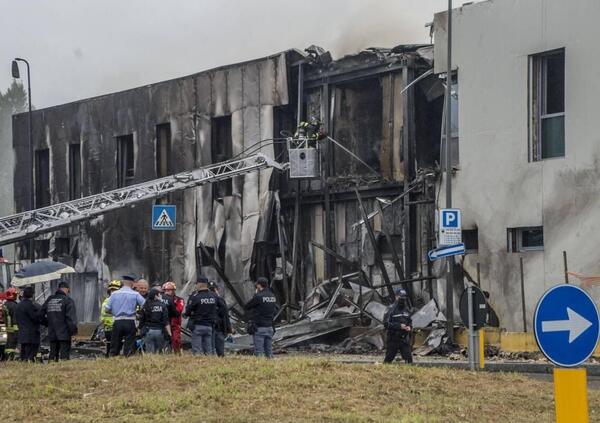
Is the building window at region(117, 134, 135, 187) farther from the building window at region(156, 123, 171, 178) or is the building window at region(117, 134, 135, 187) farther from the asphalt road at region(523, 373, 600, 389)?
the asphalt road at region(523, 373, 600, 389)

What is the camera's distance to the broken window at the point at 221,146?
32.8m

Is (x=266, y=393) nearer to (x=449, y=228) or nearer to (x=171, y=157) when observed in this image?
(x=449, y=228)

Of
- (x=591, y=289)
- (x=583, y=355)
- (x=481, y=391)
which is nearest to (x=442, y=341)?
(x=591, y=289)

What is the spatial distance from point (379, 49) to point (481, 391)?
1730 centimetres

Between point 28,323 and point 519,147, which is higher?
point 519,147

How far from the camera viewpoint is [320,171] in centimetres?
2984

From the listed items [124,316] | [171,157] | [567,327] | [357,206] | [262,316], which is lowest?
[262,316]

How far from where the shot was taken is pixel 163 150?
34906 mm

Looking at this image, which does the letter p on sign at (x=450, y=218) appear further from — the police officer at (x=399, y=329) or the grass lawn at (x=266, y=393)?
the grass lawn at (x=266, y=393)

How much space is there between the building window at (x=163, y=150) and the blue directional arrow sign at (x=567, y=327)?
28027 mm

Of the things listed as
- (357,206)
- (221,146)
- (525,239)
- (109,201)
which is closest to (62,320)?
(525,239)

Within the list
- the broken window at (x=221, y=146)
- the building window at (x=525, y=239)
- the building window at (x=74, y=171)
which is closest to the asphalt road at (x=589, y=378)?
the building window at (x=525, y=239)

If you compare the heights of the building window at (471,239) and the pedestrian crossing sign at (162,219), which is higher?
the pedestrian crossing sign at (162,219)

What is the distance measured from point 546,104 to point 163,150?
48.8 ft
